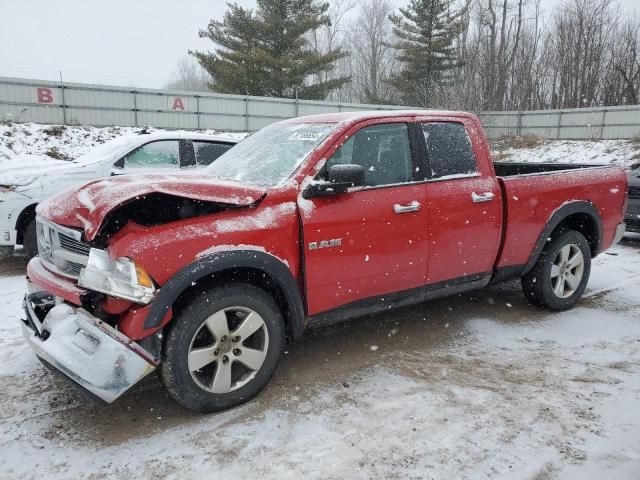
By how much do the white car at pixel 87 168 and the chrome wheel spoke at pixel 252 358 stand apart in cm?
367

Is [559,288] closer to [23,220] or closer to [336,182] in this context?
[336,182]

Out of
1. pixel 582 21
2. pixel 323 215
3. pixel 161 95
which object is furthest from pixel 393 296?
pixel 582 21

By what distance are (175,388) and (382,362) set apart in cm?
161

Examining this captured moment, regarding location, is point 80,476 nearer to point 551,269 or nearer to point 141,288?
point 141,288

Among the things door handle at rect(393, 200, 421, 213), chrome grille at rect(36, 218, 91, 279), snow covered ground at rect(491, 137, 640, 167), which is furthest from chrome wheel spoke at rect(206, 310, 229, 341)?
snow covered ground at rect(491, 137, 640, 167)

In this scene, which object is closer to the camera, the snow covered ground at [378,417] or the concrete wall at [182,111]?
the snow covered ground at [378,417]

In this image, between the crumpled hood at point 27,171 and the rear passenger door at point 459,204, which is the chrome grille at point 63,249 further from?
the crumpled hood at point 27,171

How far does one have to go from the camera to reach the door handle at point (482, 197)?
4.00 metres

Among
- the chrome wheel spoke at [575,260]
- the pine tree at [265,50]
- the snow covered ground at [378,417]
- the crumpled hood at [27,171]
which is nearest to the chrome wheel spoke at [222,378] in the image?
the snow covered ground at [378,417]

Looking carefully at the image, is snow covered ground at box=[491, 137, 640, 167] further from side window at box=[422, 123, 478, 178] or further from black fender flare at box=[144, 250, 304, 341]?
black fender flare at box=[144, 250, 304, 341]

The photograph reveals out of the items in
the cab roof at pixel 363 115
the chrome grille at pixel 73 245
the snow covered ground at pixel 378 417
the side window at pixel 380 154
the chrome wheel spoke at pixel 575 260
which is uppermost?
the cab roof at pixel 363 115

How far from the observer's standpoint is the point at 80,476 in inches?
96.3

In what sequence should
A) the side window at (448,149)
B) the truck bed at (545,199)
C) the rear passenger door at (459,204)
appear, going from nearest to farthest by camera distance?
1. the rear passenger door at (459,204)
2. the side window at (448,149)
3. the truck bed at (545,199)

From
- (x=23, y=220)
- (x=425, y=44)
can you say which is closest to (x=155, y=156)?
(x=23, y=220)
